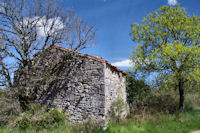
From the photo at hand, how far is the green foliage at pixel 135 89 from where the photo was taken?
13.6m

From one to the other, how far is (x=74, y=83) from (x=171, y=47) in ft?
22.9

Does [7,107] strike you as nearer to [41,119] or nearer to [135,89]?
[41,119]

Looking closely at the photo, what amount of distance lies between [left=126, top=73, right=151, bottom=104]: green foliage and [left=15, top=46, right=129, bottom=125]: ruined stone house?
130 inches

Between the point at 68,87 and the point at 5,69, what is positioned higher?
the point at 5,69

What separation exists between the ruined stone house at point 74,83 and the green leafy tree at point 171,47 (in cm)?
374

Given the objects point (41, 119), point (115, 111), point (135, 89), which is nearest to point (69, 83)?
point (41, 119)

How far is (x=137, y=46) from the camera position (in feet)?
44.0

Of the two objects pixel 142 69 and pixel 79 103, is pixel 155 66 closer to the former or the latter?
pixel 142 69

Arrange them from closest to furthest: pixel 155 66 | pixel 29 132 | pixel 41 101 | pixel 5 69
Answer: pixel 29 132
pixel 5 69
pixel 41 101
pixel 155 66

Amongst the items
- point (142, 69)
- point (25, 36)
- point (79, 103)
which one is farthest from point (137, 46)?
point (25, 36)

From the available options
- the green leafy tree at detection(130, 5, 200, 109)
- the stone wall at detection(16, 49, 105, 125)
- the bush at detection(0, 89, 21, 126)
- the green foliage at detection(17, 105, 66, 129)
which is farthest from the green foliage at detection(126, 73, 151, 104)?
the bush at detection(0, 89, 21, 126)

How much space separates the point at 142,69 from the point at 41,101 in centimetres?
811

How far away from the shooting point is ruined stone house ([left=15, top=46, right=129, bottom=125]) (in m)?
8.64

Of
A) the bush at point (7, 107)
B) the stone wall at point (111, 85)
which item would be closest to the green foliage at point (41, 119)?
the bush at point (7, 107)
